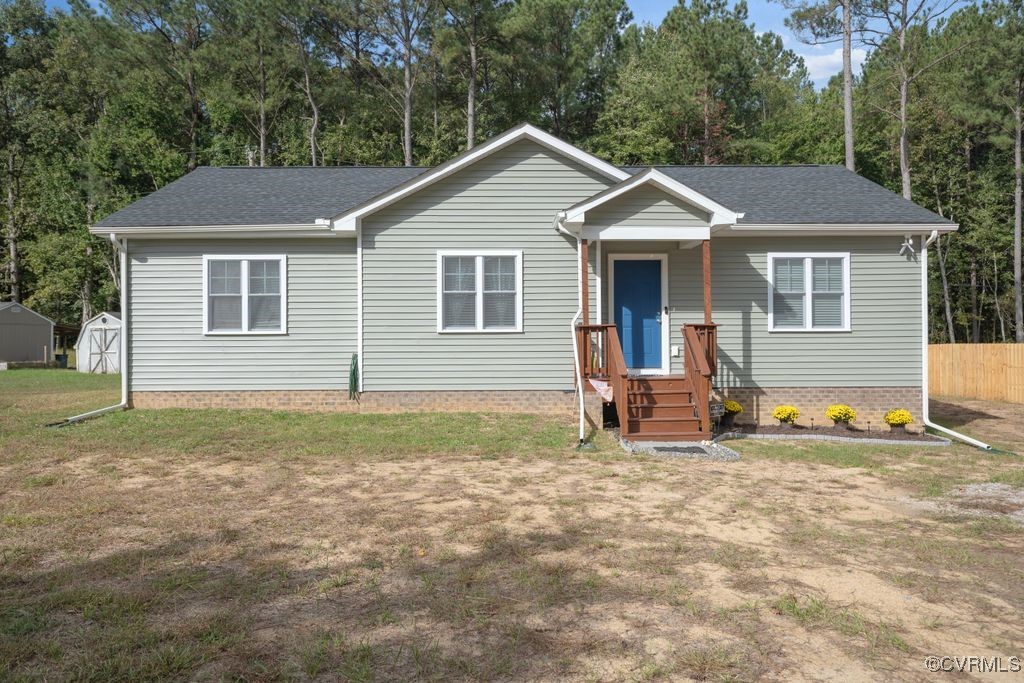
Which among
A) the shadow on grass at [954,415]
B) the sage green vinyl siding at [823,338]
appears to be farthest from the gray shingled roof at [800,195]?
the shadow on grass at [954,415]

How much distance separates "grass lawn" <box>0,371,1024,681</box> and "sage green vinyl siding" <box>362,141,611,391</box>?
122 inches

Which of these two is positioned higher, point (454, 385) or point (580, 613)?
point (454, 385)

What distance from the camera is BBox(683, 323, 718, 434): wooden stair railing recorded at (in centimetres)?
959

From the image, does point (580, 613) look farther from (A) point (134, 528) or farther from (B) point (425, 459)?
(B) point (425, 459)

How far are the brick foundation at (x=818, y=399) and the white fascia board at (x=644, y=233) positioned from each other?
2.78 meters

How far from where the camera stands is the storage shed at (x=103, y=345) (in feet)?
81.4

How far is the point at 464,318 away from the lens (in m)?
11.6

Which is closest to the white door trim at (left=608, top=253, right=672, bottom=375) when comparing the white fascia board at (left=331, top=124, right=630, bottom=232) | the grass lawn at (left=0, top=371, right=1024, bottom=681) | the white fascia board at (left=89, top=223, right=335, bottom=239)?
the white fascia board at (left=331, top=124, right=630, bottom=232)

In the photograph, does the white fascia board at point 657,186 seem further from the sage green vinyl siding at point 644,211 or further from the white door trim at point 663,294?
the white door trim at point 663,294

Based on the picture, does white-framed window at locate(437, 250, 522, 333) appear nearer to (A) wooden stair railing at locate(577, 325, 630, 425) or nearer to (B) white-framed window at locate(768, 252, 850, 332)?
(A) wooden stair railing at locate(577, 325, 630, 425)

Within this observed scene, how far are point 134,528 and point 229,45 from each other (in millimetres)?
31733

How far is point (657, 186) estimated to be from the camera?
10430 mm

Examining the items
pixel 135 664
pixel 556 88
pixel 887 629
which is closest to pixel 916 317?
pixel 887 629

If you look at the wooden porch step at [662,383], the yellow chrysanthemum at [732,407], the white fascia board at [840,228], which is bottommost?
the yellow chrysanthemum at [732,407]
